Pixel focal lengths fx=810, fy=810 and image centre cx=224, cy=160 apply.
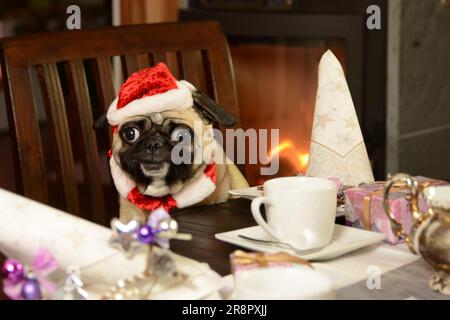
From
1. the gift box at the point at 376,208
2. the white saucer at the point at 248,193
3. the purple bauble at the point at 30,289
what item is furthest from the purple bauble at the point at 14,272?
the white saucer at the point at 248,193

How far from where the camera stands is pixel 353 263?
0.97 m

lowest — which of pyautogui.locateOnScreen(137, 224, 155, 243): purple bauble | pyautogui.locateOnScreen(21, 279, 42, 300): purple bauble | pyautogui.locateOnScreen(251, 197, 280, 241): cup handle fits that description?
pyautogui.locateOnScreen(251, 197, 280, 241): cup handle

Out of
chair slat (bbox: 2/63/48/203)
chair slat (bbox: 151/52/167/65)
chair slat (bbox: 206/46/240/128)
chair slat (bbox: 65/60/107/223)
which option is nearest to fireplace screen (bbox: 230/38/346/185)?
chair slat (bbox: 206/46/240/128)

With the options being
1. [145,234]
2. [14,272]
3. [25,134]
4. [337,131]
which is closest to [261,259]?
[145,234]

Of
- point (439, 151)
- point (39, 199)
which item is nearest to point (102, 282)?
point (39, 199)

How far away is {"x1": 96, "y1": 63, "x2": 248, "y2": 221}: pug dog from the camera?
4.17 ft

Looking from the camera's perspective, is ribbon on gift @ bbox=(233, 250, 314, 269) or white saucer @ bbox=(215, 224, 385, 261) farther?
white saucer @ bbox=(215, 224, 385, 261)

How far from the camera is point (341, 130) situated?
4.07 feet

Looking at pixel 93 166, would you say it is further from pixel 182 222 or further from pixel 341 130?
pixel 341 130

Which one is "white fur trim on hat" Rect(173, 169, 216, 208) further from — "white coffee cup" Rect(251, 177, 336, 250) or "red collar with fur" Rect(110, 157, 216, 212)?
"white coffee cup" Rect(251, 177, 336, 250)

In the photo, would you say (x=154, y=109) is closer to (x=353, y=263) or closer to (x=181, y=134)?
(x=181, y=134)

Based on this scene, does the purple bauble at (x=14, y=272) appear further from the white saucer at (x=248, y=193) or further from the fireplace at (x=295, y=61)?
the fireplace at (x=295, y=61)

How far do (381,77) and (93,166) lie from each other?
147 cm

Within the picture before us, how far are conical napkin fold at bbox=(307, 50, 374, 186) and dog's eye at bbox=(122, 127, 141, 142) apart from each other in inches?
11.2
